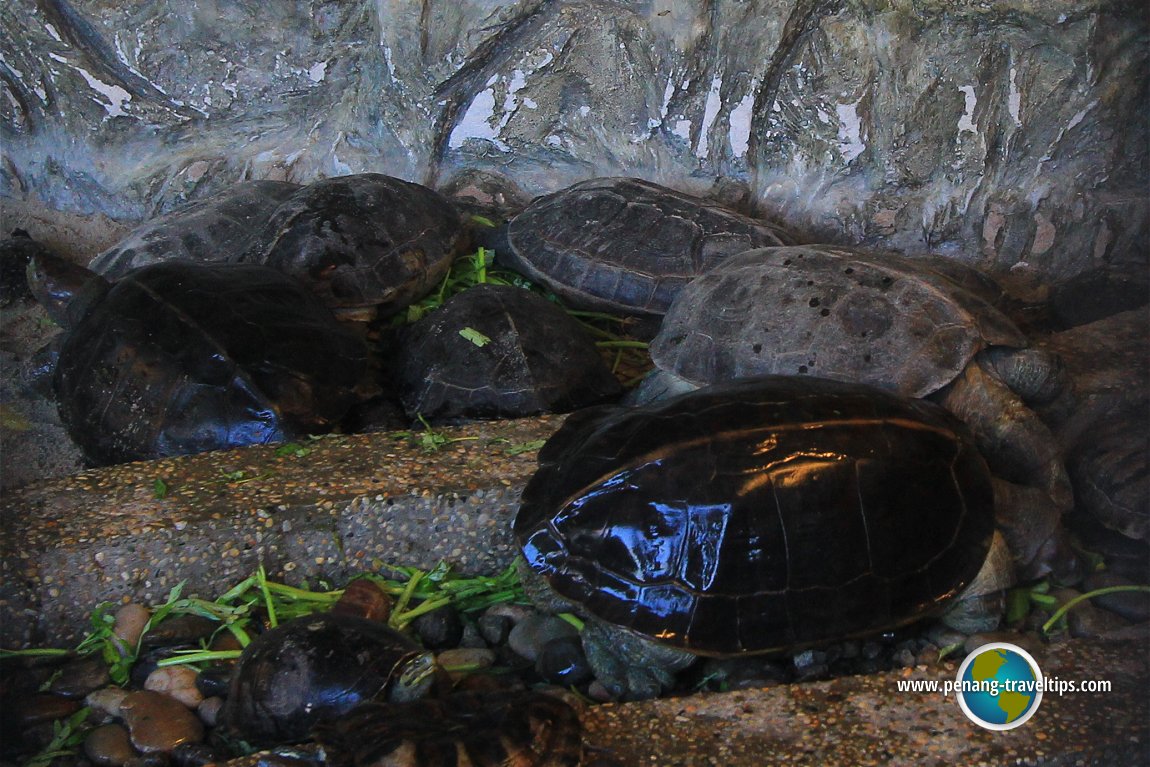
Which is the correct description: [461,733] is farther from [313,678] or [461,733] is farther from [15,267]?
[15,267]

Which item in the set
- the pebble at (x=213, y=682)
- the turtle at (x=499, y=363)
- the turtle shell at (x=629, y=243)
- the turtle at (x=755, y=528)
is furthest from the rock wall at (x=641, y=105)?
the pebble at (x=213, y=682)

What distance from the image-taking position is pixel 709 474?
88.9 inches

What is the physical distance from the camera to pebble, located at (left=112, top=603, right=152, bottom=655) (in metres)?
2.58

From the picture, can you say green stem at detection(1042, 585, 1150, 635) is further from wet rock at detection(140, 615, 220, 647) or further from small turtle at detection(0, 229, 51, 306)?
small turtle at detection(0, 229, 51, 306)

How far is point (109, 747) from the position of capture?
7.40 feet

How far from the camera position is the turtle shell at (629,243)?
3896 mm

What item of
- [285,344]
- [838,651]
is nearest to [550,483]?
[838,651]

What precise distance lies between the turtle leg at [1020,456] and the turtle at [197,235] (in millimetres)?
2797

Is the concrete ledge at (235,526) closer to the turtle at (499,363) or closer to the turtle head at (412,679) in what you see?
the turtle at (499,363)

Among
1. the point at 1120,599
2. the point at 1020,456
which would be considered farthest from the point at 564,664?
the point at 1020,456

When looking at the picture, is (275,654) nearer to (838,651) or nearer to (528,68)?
(838,651)

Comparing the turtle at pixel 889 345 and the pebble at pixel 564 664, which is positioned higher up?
the turtle at pixel 889 345

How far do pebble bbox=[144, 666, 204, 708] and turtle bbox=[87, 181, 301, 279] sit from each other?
2.01 metres

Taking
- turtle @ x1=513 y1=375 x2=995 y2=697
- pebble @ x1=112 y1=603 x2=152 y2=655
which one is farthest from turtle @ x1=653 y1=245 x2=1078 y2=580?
pebble @ x1=112 y1=603 x2=152 y2=655
